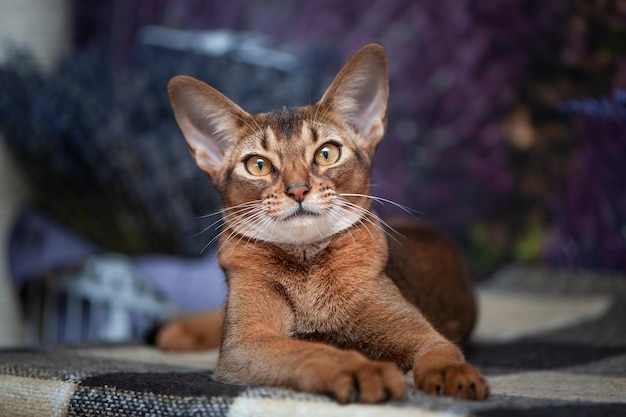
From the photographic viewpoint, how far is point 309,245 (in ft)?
4.68

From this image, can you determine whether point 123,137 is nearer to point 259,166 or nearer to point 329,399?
point 259,166

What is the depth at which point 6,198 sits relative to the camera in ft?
10.1

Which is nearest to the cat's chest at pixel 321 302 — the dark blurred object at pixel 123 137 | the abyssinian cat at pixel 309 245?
the abyssinian cat at pixel 309 245

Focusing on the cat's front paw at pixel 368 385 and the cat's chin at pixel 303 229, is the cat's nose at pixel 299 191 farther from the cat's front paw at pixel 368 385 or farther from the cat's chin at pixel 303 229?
the cat's front paw at pixel 368 385

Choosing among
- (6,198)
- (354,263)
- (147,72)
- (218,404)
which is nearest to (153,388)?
(218,404)

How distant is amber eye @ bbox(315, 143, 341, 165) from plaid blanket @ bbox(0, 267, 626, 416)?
1.59ft

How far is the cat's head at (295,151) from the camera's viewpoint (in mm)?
1377

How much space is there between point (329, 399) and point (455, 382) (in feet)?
0.63

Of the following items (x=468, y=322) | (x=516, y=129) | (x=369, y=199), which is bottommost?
(x=468, y=322)

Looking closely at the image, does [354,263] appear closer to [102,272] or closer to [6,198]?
[102,272]

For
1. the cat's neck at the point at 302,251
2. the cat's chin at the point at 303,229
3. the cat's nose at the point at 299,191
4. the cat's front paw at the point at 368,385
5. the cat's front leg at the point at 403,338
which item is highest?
the cat's nose at the point at 299,191

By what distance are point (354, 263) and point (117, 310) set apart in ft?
5.93

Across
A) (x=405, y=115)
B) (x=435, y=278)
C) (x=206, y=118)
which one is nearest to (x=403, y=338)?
(x=435, y=278)

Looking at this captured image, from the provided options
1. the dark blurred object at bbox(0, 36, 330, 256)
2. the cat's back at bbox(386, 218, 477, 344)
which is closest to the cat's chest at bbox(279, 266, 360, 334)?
the cat's back at bbox(386, 218, 477, 344)
